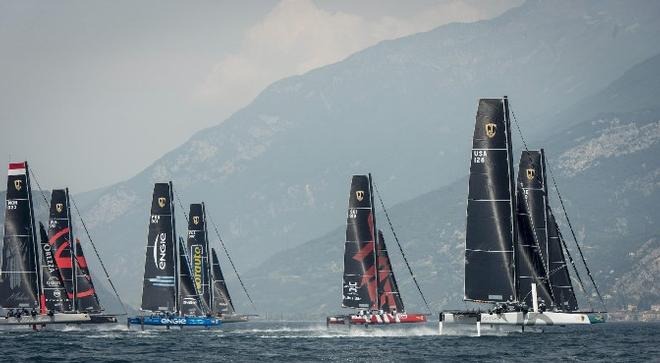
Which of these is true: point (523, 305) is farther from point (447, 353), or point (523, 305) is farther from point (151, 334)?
point (151, 334)

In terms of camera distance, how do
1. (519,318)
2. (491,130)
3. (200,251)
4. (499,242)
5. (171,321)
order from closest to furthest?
(491,130)
(519,318)
(499,242)
(171,321)
(200,251)

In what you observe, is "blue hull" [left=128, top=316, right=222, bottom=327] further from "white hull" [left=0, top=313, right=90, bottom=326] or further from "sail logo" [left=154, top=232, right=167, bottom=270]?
"sail logo" [left=154, top=232, right=167, bottom=270]

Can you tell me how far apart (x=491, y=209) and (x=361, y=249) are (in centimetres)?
3700

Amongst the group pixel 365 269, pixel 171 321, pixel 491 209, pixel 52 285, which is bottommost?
pixel 171 321

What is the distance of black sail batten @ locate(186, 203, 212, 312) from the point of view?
169 m

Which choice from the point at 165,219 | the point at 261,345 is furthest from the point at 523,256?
the point at 165,219

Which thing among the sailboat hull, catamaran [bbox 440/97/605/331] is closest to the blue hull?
the sailboat hull

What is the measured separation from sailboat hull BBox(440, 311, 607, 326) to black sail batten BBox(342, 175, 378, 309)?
30725mm

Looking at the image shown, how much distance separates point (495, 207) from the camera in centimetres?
9788

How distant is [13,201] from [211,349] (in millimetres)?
35732

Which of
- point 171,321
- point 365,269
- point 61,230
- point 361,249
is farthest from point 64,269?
point 365,269

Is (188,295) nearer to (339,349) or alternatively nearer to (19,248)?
(19,248)

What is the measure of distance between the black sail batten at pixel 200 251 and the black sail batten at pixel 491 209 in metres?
76.5

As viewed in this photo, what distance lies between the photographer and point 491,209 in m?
97.9
